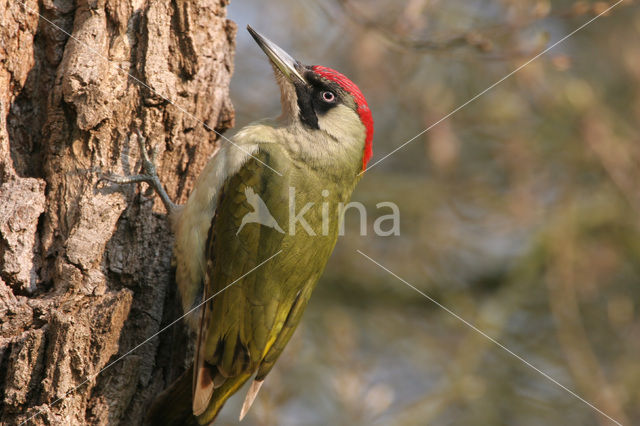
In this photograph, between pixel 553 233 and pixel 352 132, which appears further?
pixel 553 233

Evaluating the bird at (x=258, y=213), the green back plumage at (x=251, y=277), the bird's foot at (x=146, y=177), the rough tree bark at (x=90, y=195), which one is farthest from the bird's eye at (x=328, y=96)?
the bird's foot at (x=146, y=177)

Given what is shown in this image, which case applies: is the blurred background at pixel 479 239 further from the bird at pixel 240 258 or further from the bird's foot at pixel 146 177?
the bird's foot at pixel 146 177

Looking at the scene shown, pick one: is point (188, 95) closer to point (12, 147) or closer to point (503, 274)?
point (12, 147)

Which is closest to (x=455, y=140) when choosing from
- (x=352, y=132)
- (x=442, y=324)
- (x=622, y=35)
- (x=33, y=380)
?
(x=442, y=324)

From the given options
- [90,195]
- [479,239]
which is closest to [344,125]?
[90,195]

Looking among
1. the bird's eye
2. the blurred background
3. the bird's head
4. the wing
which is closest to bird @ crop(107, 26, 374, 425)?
the wing

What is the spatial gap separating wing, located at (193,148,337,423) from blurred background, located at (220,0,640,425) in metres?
2.21

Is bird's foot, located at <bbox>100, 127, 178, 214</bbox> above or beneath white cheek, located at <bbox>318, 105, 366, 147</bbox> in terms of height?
beneath

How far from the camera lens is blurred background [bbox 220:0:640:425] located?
19.6 ft

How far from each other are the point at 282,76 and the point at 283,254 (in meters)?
1.22

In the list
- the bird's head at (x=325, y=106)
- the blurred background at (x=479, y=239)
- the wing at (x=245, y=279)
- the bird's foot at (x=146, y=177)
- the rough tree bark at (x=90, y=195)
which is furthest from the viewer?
the blurred background at (x=479, y=239)

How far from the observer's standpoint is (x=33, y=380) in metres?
2.70

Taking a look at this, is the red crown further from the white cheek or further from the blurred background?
the blurred background

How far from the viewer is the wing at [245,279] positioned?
10.6 feet
